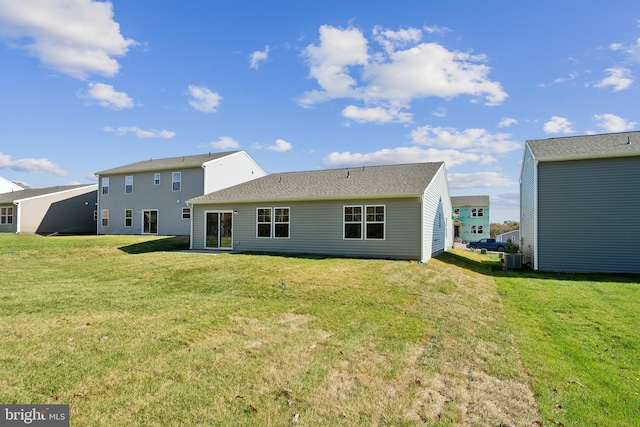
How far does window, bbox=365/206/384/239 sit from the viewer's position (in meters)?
14.0

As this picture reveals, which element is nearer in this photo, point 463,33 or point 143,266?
point 143,266

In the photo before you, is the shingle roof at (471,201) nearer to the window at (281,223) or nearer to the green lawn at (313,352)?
the window at (281,223)

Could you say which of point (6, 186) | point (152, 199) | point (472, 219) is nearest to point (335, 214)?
point (152, 199)

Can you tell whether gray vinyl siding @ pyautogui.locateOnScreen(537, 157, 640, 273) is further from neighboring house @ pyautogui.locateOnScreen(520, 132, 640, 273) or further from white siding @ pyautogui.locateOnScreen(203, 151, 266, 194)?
white siding @ pyautogui.locateOnScreen(203, 151, 266, 194)

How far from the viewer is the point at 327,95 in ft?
58.4

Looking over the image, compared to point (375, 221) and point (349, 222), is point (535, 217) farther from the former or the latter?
point (349, 222)

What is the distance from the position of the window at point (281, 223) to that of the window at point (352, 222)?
9.58 feet

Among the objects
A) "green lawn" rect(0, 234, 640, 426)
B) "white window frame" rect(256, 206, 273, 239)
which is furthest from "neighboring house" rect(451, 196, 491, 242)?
"green lawn" rect(0, 234, 640, 426)

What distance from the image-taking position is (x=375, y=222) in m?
14.2

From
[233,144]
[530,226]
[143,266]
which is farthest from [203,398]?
[233,144]

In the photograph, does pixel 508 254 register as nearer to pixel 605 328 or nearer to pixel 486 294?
pixel 486 294

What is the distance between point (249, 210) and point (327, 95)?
738cm

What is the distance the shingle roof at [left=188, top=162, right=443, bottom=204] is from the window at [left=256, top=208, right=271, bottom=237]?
71 centimetres

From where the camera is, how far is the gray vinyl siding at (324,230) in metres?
13.6
